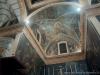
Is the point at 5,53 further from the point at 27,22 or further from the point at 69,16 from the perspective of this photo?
the point at 69,16

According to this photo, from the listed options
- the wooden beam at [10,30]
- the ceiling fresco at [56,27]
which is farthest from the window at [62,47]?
the wooden beam at [10,30]

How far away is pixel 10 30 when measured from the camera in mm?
9297

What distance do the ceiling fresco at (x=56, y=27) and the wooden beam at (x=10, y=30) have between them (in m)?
0.88

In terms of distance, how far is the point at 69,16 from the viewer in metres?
10.4

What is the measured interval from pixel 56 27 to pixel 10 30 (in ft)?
11.9

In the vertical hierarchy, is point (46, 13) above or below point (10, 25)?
above

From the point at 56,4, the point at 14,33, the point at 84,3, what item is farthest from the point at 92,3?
the point at 14,33

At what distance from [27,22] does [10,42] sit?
1.48 meters

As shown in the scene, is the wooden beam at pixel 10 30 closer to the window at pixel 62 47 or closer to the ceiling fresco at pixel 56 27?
the ceiling fresco at pixel 56 27

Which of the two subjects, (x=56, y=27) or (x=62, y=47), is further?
(x=62, y=47)

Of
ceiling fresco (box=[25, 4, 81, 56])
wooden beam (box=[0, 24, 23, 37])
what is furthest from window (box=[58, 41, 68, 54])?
wooden beam (box=[0, 24, 23, 37])

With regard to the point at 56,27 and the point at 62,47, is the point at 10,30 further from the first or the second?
the point at 62,47

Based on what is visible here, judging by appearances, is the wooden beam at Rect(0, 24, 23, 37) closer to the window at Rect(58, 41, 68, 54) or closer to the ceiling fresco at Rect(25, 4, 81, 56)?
the ceiling fresco at Rect(25, 4, 81, 56)

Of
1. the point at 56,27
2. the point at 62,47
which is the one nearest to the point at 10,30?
the point at 56,27
